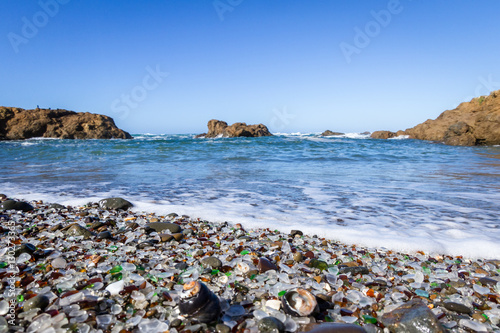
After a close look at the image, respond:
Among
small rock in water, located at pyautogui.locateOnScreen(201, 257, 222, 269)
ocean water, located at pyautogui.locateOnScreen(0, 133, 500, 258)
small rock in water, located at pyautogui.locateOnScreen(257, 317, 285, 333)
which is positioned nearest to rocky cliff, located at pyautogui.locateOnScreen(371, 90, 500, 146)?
ocean water, located at pyautogui.locateOnScreen(0, 133, 500, 258)

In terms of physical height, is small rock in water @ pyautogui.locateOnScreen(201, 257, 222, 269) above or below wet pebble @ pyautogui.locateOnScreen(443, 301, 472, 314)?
above

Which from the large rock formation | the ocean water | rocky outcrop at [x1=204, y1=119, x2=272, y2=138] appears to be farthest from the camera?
rocky outcrop at [x1=204, y1=119, x2=272, y2=138]

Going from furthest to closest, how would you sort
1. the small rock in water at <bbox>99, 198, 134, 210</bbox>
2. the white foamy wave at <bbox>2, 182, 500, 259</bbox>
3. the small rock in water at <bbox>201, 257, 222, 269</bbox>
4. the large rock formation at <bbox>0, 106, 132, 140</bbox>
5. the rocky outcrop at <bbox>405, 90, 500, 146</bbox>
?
the large rock formation at <bbox>0, 106, 132, 140</bbox> < the rocky outcrop at <bbox>405, 90, 500, 146</bbox> < the small rock in water at <bbox>99, 198, 134, 210</bbox> < the white foamy wave at <bbox>2, 182, 500, 259</bbox> < the small rock in water at <bbox>201, 257, 222, 269</bbox>

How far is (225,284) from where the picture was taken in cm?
183

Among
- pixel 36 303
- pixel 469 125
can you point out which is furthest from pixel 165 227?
pixel 469 125

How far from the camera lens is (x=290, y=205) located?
4.14 m

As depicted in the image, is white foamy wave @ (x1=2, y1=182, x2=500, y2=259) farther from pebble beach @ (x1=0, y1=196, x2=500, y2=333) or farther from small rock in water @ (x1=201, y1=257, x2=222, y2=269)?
small rock in water @ (x1=201, y1=257, x2=222, y2=269)

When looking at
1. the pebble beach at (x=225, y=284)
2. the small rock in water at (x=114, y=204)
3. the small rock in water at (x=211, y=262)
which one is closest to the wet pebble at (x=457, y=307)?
the pebble beach at (x=225, y=284)

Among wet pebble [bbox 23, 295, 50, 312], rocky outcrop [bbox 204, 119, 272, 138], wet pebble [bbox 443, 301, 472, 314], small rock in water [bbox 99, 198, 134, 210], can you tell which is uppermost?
rocky outcrop [bbox 204, 119, 272, 138]

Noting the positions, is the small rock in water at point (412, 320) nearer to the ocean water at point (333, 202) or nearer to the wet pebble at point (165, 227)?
the ocean water at point (333, 202)

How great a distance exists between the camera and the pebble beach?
142 cm

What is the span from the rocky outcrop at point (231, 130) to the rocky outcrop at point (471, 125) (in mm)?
25613

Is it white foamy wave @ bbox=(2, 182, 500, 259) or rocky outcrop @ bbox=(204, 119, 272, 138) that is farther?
rocky outcrop @ bbox=(204, 119, 272, 138)

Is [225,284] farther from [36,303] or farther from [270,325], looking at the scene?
[36,303]
